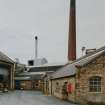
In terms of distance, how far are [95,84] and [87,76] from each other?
1.02 meters

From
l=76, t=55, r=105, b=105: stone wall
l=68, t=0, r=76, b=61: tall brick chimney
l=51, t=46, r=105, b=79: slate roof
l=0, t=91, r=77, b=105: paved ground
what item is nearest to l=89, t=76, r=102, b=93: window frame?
l=76, t=55, r=105, b=105: stone wall

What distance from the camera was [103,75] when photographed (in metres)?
27.3

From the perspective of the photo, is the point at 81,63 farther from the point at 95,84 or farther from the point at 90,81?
the point at 95,84

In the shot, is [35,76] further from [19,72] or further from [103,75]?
[103,75]

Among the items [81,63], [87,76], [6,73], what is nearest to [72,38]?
[6,73]

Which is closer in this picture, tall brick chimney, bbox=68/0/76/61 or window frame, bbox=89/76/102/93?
window frame, bbox=89/76/102/93

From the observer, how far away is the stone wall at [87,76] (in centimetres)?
2719

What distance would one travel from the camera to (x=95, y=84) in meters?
27.4

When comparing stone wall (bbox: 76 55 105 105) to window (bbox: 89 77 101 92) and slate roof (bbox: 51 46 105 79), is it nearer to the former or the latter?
window (bbox: 89 77 101 92)

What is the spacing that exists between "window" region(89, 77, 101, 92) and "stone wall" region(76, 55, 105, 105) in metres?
0.30

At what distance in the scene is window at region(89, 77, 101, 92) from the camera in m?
27.3

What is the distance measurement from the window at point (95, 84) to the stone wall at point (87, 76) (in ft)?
0.99

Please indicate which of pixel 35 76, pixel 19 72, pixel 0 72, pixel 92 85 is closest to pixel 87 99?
pixel 92 85

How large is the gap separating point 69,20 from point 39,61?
37065 millimetres
